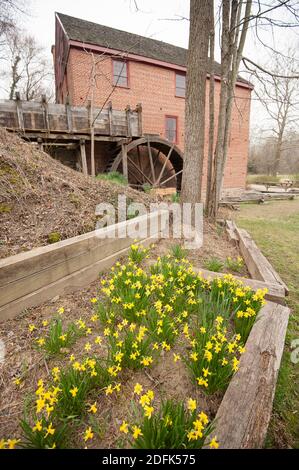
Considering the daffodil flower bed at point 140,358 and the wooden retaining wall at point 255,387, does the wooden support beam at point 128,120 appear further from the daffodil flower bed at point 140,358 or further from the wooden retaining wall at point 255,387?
the wooden retaining wall at point 255,387

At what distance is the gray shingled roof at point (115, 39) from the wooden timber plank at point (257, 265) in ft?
33.6

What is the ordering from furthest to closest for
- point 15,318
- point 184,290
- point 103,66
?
point 103,66 → point 184,290 → point 15,318

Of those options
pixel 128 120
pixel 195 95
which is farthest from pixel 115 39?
pixel 195 95

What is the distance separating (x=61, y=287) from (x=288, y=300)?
259 cm

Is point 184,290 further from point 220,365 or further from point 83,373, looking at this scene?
point 83,373

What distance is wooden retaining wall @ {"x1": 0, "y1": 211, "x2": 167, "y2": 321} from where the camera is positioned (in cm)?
185

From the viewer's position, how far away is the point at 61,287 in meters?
2.22

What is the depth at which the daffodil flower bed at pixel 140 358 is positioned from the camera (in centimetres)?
106

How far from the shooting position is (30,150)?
367cm

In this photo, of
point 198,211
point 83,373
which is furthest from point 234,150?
point 83,373

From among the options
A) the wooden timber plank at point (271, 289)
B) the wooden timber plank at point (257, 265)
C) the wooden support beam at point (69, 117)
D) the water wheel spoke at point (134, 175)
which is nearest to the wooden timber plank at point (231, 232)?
the wooden timber plank at point (257, 265)

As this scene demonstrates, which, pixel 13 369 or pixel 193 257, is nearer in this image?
pixel 13 369

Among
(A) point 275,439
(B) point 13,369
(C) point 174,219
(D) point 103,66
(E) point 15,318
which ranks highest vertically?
(D) point 103,66

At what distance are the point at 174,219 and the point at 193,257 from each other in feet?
3.51
